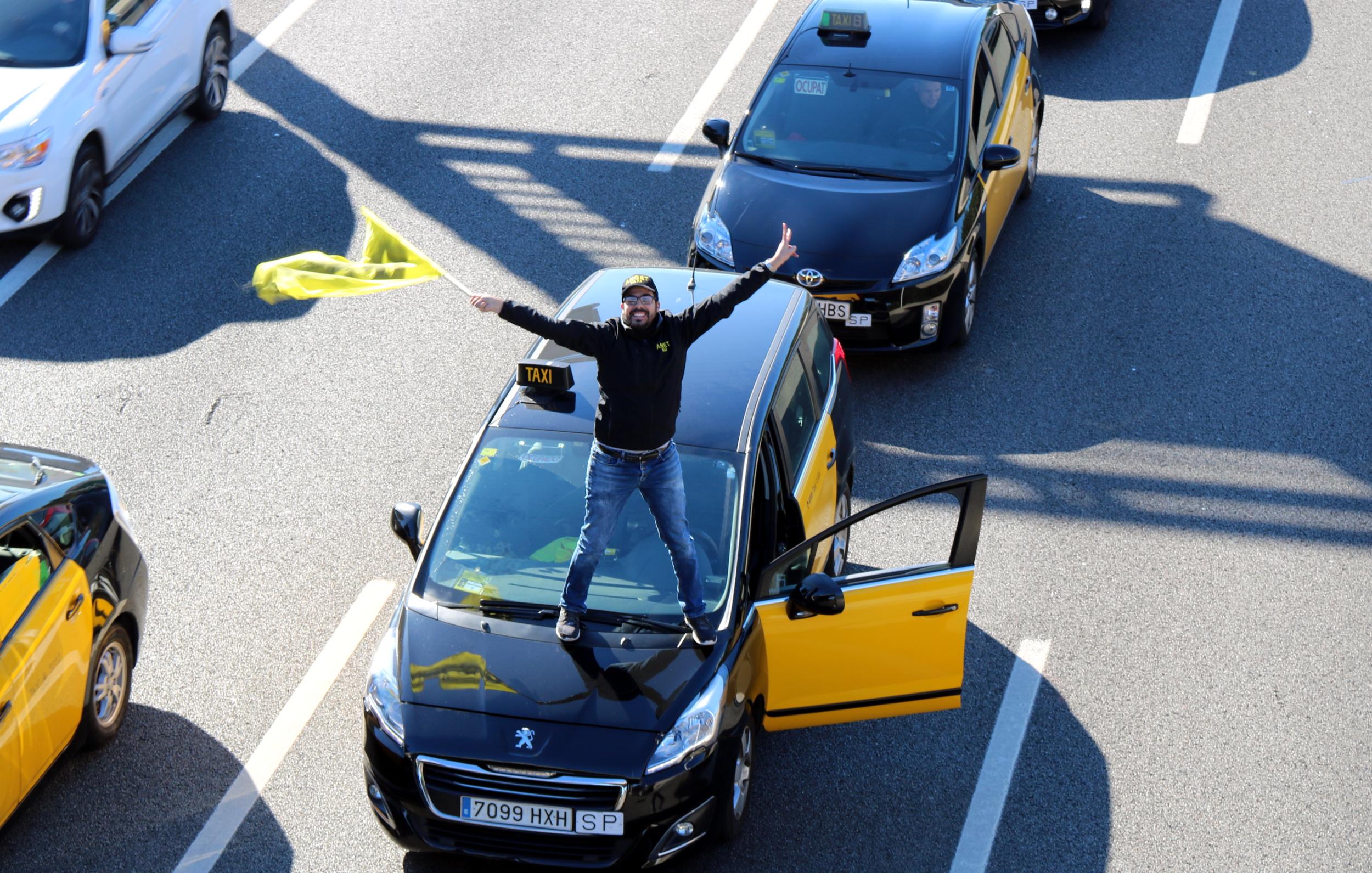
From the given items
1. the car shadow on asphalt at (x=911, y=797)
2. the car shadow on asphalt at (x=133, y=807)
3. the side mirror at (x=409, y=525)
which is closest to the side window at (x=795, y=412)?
the car shadow on asphalt at (x=911, y=797)

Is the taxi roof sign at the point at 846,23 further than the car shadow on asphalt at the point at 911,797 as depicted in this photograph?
Yes

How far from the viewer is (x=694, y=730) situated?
20.0 ft

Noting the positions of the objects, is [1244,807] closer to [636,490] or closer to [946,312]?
[636,490]

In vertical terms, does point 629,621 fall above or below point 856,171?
below

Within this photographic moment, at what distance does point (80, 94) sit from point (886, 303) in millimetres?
6285

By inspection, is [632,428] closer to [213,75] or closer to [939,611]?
[939,611]

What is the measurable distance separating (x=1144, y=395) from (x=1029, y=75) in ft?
11.1

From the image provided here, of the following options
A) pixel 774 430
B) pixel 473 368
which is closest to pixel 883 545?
pixel 774 430

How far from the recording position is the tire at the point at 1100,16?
14.8 m

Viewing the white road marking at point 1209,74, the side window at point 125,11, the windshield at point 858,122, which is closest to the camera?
the windshield at point 858,122

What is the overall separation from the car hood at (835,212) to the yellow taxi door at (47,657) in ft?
16.5

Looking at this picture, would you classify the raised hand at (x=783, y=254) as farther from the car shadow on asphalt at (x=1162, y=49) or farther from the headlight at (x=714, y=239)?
the car shadow on asphalt at (x=1162, y=49)

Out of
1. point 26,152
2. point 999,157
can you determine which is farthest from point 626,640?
point 26,152

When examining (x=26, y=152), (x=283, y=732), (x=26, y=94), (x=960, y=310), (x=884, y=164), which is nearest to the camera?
(x=283, y=732)
